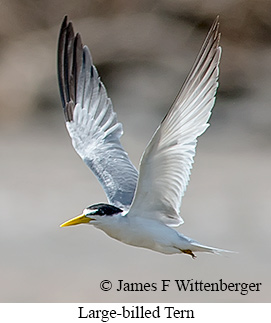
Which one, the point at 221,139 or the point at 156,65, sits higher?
the point at 156,65

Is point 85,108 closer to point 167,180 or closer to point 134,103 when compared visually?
point 167,180

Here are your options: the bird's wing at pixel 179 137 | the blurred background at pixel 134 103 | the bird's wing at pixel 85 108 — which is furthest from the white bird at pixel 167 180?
the blurred background at pixel 134 103

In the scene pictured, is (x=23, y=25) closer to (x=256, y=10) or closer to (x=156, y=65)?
(x=156, y=65)

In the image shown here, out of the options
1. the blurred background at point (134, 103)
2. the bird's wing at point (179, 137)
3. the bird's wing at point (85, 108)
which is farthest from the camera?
the blurred background at point (134, 103)

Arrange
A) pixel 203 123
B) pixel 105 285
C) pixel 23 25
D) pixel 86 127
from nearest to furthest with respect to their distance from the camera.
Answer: pixel 203 123, pixel 86 127, pixel 105 285, pixel 23 25

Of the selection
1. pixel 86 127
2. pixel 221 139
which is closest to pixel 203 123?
pixel 86 127

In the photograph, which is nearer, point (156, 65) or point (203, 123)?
point (203, 123)

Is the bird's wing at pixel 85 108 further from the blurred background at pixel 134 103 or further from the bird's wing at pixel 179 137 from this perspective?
the blurred background at pixel 134 103
